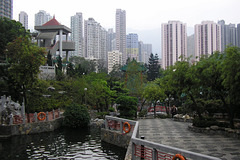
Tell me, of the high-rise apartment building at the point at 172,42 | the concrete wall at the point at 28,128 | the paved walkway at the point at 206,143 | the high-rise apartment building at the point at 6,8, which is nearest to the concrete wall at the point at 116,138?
the paved walkway at the point at 206,143

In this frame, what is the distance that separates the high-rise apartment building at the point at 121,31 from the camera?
125 m

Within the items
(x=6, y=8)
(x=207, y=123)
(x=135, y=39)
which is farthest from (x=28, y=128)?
(x=135, y=39)

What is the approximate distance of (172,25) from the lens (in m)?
84.2

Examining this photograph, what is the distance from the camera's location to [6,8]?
72562mm

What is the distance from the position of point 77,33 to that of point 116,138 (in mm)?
110185

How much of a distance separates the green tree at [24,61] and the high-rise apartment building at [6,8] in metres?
59.9

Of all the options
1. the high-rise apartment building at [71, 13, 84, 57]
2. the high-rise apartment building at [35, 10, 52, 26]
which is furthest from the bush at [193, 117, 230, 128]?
the high-rise apartment building at [35, 10, 52, 26]

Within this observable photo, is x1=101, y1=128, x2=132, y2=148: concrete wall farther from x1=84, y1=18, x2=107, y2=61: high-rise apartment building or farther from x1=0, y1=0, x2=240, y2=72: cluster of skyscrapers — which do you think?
x1=84, y1=18, x2=107, y2=61: high-rise apartment building

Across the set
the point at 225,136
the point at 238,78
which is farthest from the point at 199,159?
the point at 225,136

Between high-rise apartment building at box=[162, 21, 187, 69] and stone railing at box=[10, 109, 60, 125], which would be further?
high-rise apartment building at box=[162, 21, 187, 69]

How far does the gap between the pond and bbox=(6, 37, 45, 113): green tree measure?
4244 millimetres

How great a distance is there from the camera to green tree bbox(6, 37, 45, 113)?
1722cm

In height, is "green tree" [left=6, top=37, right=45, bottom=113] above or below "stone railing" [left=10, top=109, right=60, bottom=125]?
above

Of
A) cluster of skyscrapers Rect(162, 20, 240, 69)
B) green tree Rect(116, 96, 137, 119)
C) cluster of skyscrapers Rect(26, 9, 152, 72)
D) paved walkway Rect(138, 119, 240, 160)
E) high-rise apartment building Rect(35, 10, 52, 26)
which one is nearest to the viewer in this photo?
paved walkway Rect(138, 119, 240, 160)
